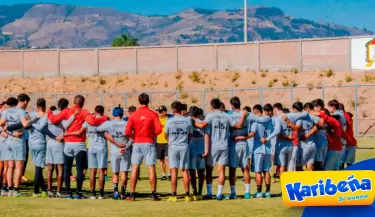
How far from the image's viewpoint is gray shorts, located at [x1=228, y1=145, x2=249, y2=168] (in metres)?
15.7

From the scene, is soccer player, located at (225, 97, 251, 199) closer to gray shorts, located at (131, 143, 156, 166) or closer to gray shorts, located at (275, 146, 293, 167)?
gray shorts, located at (275, 146, 293, 167)

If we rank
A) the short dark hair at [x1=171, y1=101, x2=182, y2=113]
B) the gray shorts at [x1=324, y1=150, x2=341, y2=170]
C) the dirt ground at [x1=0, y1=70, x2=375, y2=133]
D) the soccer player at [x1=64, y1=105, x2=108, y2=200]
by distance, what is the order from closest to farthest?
1. the short dark hair at [x1=171, y1=101, x2=182, y2=113]
2. the soccer player at [x1=64, y1=105, x2=108, y2=200]
3. the gray shorts at [x1=324, y1=150, x2=341, y2=170]
4. the dirt ground at [x1=0, y1=70, x2=375, y2=133]

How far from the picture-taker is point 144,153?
15.4m

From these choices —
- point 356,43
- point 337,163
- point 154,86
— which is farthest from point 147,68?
point 337,163

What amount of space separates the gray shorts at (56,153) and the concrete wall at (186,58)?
4264 cm

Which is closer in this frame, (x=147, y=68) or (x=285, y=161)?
(x=285, y=161)

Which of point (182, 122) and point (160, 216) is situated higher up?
point (182, 122)

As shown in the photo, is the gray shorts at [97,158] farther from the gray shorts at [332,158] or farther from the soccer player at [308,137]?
the gray shorts at [332,158]

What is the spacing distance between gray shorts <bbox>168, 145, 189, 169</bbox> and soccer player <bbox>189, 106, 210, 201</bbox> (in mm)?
302

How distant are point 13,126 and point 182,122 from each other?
3.40m

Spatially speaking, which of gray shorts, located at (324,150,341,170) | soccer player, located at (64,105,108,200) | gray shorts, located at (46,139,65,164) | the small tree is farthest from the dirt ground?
the small tree

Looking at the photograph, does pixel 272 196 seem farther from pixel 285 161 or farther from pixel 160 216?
pixel 160 216

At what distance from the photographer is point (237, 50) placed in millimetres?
62062

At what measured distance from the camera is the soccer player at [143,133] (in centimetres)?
1526
